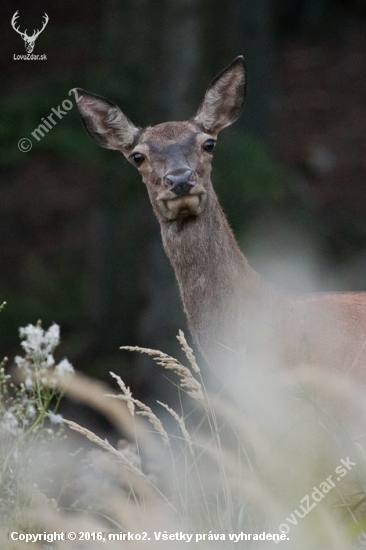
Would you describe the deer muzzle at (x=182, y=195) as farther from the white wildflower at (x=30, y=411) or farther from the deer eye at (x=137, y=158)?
the white wildflower at (x=30, y=411)

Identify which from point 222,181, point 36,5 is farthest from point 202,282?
point 36,5

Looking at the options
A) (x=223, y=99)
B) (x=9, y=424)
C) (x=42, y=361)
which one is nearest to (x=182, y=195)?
(x=223, y=99)

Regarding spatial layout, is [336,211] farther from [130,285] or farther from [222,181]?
[222,181]

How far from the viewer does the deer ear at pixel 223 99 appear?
586 centimetres

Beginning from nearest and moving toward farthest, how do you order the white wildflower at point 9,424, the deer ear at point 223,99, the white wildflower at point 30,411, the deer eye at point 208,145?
the white wildflower at point 9,424, the white wildflower at point 30,411, the deer eye at point 208,145, the deer ear at point 223,99

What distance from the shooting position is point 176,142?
5.49m

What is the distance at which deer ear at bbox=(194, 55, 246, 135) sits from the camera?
19.2 ft

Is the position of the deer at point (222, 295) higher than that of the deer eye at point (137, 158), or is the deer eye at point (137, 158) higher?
the deer eye at point (137, 158)

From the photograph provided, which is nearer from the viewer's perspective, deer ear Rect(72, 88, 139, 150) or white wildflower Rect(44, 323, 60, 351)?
white wildflower Rect(44, 323, 60, 351)

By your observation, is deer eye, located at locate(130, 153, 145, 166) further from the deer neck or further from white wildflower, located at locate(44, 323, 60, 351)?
white wildflower, located at locate(44, 323, 60, 351)

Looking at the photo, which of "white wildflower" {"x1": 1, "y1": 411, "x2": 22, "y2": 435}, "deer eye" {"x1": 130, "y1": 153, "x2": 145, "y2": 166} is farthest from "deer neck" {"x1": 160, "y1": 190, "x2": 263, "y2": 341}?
"white wildflower" {"x1": 1, "y1": 411, "x2": 22, "y2": 435}

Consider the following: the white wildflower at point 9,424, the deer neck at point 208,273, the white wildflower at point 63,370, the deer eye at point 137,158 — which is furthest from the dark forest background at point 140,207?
the white wildflower at point 9,424

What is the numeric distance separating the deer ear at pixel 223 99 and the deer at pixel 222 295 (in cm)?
23

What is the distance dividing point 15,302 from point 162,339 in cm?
218
